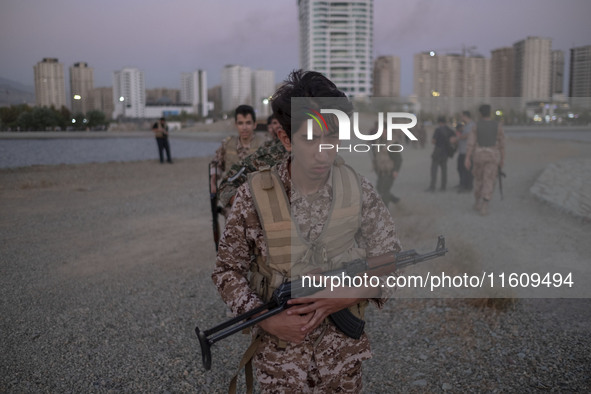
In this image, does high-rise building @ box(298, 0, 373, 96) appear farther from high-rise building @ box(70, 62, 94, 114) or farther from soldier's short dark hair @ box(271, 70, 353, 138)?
soldier's short dark hair @ box(271, 70, 353, 138)

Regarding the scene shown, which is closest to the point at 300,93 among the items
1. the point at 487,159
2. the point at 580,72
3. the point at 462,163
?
the point at 580,72

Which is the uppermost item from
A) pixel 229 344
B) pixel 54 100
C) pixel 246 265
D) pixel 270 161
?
pixel 54 100

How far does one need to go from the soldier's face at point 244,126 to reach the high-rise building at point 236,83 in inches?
6032

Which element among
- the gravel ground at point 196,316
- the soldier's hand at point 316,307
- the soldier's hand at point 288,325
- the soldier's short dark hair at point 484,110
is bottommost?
the gravel ground at point 196,316

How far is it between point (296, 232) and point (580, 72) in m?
4.36

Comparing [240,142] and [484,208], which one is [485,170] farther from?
[240,142]

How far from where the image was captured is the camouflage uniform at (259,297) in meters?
1.90

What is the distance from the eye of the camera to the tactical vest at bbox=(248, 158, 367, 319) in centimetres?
186

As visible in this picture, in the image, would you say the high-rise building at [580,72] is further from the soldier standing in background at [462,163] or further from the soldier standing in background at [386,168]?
the soldier standing in background at [462,163]

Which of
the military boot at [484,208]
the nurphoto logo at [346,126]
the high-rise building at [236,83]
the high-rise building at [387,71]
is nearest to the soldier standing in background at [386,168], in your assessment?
the military boot at [484,208]

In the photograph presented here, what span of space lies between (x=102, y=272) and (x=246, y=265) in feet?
15.8

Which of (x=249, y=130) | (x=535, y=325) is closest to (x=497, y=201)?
(x=535, y=325)

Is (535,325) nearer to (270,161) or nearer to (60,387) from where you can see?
(270,161)

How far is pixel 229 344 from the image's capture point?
4180 millimetres
